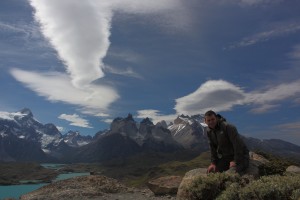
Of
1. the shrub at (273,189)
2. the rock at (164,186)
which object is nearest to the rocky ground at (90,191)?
the rock at (164,186)

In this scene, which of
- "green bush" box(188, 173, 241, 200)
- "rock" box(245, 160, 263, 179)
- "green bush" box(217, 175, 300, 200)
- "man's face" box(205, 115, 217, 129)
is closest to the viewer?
"green bush" box(217, 175, 300, 200)

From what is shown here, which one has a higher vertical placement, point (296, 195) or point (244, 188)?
point (244, 188)

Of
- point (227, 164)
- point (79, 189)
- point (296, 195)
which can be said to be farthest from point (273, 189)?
point (79, 189)

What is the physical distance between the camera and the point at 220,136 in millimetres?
15438

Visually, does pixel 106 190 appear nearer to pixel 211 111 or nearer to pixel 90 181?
pixel 90 181

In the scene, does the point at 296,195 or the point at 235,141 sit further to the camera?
the point at 235,141

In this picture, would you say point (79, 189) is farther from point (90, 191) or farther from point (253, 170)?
point (253, 170)

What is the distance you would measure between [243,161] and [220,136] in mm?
1467

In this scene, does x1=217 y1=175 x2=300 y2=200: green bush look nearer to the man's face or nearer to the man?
the man

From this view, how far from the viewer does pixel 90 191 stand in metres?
28.5

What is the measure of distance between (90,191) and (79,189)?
141 cm

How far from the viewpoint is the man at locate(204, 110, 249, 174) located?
15063 millimetres

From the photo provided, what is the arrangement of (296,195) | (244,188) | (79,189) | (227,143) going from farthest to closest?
(79,189), (227,143), (244,188), (296,195)

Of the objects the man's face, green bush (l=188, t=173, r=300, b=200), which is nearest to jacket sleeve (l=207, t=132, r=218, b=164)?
the man's face
